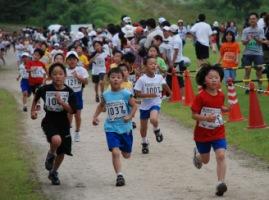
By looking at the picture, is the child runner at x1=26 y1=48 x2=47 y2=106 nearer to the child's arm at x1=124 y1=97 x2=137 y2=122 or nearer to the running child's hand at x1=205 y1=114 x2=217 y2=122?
the child's arm at x1=124 y1=97 x2=137 y2=122

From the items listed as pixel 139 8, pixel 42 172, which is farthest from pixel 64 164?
pixel 139 8

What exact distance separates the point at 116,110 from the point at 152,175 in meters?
1.11

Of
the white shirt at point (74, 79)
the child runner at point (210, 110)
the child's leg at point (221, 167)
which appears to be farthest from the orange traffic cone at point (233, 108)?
the child's leg at point (221, 167)

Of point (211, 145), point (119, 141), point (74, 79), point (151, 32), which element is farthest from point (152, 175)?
point (151, 32)

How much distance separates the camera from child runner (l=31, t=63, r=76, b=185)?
10008mm

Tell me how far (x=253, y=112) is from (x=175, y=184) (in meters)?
4.68

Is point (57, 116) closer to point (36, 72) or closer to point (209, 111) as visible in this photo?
point (209, 111)

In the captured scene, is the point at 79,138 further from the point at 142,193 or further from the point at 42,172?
the point at 142,193

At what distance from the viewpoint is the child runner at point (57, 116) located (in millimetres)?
10008

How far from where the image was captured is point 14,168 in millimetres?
11352

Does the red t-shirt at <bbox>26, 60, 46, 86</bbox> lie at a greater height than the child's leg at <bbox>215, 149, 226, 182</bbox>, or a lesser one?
greater

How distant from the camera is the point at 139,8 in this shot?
3295 inches

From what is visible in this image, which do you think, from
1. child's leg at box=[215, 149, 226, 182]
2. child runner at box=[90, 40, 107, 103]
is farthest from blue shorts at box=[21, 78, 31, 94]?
child's leg at box=[215, 149, 226, 182]

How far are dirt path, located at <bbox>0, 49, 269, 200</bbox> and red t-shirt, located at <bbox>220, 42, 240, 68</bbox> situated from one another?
546cm
